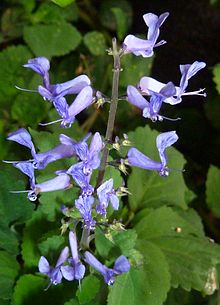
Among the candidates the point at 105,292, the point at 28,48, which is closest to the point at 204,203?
the point at 105,292

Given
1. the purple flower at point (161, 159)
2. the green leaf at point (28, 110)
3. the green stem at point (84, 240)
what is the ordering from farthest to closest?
the green leaf at point (28, 110), the green stem at point (84, 240), the purple flower at point (161, 159)

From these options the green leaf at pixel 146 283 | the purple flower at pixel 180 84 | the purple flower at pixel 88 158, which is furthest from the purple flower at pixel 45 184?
the green leaf at pixel 146 283

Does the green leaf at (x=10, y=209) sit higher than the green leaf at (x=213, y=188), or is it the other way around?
the green leaf at (x=10, y=209)

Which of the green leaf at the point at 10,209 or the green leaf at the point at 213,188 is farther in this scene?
the green leaf at the point at 213,188

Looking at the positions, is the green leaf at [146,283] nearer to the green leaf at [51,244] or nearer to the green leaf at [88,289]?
the green leaf at [88,289]

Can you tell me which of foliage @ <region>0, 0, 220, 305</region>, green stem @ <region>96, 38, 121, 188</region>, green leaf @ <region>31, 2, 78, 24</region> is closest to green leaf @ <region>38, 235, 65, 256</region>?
foliage @ <region>0, 0, 220, 305</region>

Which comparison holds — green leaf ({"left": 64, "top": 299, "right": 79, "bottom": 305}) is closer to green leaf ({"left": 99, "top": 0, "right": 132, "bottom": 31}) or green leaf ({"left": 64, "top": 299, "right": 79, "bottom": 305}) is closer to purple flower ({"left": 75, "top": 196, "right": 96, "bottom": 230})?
purple flower ({"left": 75, "top": 196, "right": 96, "bottom": 230})

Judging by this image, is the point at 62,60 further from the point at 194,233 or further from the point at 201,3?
the point at 194,233
